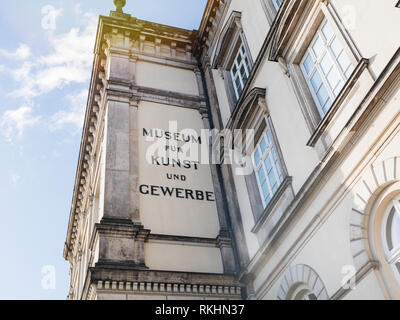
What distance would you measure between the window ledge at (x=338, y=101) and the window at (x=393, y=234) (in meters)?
2.28

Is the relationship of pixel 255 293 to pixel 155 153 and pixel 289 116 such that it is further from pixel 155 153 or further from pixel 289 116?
pixel 155 153

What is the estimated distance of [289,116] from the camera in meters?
11.0

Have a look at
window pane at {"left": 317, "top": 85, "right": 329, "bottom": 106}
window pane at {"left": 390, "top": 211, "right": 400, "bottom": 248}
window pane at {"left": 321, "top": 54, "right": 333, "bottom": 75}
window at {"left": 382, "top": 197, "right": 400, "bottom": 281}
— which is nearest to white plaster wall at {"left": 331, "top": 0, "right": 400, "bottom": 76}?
window pane at {"left": 321, "top": 54, "right": 333, "bottom": 75}

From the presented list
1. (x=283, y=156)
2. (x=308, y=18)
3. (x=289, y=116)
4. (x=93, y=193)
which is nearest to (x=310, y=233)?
(x=283, y=156)

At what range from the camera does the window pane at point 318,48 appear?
33.7ft

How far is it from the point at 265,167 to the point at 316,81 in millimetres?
2860

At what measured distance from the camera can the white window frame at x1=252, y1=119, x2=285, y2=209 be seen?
11219 millimetres

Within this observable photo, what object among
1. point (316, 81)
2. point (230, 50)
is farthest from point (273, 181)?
point (230, 50)

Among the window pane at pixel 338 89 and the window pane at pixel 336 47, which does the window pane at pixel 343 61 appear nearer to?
the window pane at pixel 336 47

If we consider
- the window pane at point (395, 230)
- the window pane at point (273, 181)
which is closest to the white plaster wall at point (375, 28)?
the window pane at point (395, 230)

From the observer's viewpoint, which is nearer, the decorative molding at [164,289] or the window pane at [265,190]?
the decorative molding at [164,289]

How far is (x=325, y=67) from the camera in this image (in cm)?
1001

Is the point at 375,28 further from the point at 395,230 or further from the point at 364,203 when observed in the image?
the point at 395,230

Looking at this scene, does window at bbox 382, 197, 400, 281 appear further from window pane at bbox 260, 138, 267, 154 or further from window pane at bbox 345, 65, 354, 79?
window pane at bbox 260, 138, 267, 154
